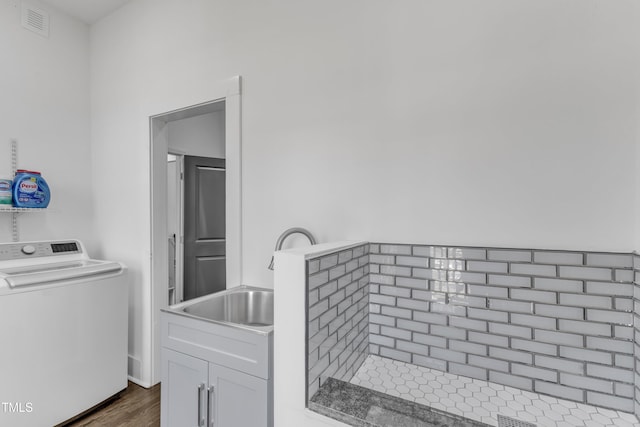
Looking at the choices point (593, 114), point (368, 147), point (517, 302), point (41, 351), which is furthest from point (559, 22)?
point (41, 351)

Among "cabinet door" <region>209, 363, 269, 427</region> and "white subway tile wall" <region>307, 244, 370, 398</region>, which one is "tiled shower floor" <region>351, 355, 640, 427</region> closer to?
"white subway tile wall" <region>307, 244, 370, 398</region>

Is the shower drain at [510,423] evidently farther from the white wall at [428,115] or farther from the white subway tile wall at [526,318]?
the white wall at [428,115]

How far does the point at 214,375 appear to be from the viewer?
1362 millimetres

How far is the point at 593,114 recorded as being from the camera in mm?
1100

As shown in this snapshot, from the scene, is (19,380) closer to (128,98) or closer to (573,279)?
(128,98)

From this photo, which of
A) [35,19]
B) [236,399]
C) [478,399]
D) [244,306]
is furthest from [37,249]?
[478,399]

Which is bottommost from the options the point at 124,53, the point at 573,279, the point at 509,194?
the point at 573,279

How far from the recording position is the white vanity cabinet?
124 cm

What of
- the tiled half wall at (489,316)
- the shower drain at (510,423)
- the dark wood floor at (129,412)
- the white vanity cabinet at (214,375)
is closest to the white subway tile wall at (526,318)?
the tiled half wall at (489,316)

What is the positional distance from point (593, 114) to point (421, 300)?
0.94 meters

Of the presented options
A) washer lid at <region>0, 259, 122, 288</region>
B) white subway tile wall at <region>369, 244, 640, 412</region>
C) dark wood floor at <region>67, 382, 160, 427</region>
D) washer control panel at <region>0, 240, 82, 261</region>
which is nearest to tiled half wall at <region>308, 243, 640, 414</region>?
white subway tile wall at <region>369, 244, 640, 412</region>

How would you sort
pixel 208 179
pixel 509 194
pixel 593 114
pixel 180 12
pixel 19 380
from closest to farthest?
pixel 593 114, pixel 509 194, pixel 19 380, pixel 180 12, pixel 208 179

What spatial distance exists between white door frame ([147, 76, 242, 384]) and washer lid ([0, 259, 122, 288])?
0.33 metres

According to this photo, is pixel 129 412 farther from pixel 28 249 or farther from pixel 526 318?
pixel 526 318
